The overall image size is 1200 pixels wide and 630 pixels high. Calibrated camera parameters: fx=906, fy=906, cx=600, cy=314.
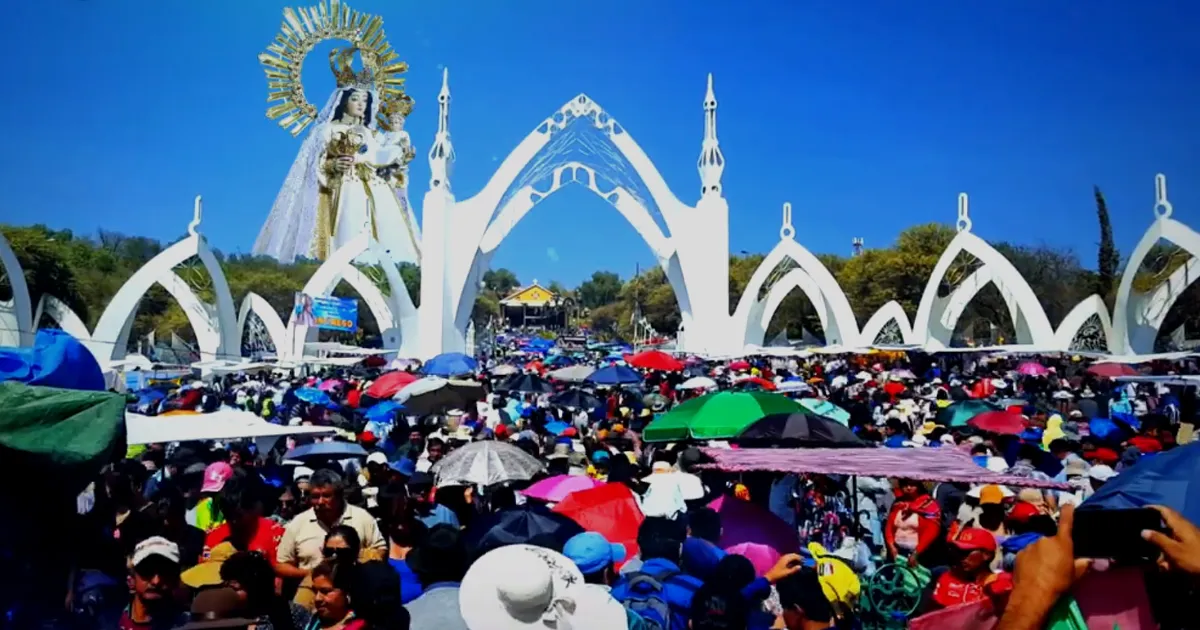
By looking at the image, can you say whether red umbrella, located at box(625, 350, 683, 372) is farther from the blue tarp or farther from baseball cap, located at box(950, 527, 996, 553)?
the blue tarp

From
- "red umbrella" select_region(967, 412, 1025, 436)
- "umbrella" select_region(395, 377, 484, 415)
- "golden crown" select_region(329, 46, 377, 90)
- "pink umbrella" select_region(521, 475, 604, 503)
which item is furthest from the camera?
"golden crown" select_region(329, 46, 377, 90)

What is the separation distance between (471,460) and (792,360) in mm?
27862

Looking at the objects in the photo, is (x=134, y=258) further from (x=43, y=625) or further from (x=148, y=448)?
(x=43, y=625)

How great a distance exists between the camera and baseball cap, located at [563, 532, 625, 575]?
3902 millimetres

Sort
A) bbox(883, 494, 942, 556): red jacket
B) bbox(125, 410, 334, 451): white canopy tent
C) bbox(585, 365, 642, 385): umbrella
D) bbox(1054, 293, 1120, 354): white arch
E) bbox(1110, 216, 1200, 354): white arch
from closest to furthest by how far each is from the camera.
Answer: bbox(883, 494, 942, 556): red jacket
bbox(125, 410, 334, 451): white canopy tent
bbox(585, 365, 642, 385): umbrella
bbox(1110, 216, 1200, 354): white arch
bbox(1054, 293, 1120, 354): white arch

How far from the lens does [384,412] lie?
12656 mm

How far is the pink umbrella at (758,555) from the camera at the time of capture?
4.46 meters

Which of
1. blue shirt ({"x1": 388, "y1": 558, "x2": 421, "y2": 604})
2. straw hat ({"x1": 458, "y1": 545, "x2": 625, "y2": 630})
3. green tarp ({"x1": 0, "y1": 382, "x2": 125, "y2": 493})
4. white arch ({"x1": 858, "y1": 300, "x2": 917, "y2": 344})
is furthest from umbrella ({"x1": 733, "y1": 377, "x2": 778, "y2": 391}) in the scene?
white arch ({"x1": 858, "y1": 300, "x2": 917, "y2": 344})

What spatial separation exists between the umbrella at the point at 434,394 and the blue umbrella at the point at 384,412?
19 centimetres

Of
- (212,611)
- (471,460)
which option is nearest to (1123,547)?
(212,611)

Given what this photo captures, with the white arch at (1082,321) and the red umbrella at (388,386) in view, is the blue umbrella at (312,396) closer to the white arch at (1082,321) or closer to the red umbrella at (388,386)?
the red umbrella at (388,386)

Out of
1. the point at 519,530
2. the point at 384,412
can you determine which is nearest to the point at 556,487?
the point at 519,530

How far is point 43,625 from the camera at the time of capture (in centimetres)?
317

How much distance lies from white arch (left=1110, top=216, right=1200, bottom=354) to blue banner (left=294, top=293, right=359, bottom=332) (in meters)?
24.0
